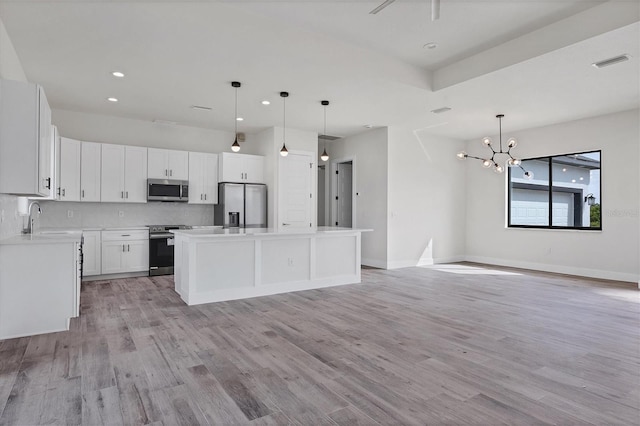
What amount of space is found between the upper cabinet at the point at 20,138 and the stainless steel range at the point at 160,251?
10.2ft

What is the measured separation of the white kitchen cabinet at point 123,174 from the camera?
244 inches

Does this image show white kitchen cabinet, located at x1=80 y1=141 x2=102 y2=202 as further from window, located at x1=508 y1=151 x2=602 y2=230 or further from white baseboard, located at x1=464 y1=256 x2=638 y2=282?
window, located at x1=508 y1=151 x2=602 y2=230

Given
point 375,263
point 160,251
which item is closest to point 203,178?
point 160,251

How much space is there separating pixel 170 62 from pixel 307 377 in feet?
12.3

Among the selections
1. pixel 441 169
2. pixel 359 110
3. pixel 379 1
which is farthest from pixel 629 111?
pixel 379 1

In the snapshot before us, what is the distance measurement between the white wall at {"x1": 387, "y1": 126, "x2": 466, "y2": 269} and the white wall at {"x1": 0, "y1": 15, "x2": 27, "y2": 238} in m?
5.80

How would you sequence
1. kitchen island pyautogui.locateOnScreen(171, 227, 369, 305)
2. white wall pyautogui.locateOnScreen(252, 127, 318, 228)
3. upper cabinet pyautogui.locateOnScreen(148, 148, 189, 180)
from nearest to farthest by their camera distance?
kitchen island pyautogui.locateOnScreen(171, 227, 369, 305), upper cabinet pyautogui.locateOnScreen(148, 148, 189, 180), white wall pyautogui.locateOnScreen(252, 127, 318, 228)

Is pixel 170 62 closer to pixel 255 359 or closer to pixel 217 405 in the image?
pixel 255 359

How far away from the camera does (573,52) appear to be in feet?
12.8

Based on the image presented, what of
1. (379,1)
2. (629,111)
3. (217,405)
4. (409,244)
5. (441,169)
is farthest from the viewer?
(441,169)

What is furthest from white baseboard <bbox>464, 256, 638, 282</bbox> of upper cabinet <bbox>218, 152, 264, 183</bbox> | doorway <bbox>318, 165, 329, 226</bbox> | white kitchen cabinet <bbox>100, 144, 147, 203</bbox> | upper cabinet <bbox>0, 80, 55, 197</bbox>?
upper cabinet <bbox>0, 80, 55, 197</bbox>

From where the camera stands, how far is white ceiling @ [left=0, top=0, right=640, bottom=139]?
343 centimetres

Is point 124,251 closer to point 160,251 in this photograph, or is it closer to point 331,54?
point 160,251

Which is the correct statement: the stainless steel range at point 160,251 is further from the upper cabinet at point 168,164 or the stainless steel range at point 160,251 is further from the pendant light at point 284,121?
the pendant light at point 284,121
